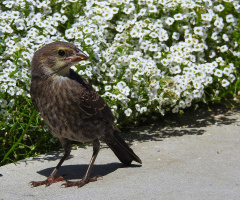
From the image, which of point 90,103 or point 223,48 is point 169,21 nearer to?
point 223,48

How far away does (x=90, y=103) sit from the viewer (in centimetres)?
471

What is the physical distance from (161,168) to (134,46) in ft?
6.06

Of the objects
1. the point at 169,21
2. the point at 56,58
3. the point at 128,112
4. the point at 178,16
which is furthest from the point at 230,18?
the point at 56,58

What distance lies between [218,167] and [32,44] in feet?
7.66

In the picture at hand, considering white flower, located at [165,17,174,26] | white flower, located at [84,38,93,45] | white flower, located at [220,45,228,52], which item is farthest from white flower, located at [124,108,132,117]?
white flower, located at [220,45,228,52]

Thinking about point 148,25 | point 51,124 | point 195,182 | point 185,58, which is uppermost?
point 148,25

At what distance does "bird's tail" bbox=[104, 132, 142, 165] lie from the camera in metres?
5.11

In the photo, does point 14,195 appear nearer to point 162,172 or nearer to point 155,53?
point 162,172

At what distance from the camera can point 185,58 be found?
20.9 feet

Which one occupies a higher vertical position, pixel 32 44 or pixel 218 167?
pixel 32 44

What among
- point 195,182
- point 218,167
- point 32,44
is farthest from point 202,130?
point 32,44

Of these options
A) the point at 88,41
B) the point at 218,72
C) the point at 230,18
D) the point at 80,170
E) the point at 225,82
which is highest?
the point at 230,18

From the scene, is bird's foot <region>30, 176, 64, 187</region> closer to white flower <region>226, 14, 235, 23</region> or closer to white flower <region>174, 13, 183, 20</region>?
white flower <region>174, 13, 183, 20</region>

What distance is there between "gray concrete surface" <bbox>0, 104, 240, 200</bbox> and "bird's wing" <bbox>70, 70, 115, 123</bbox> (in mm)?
590
